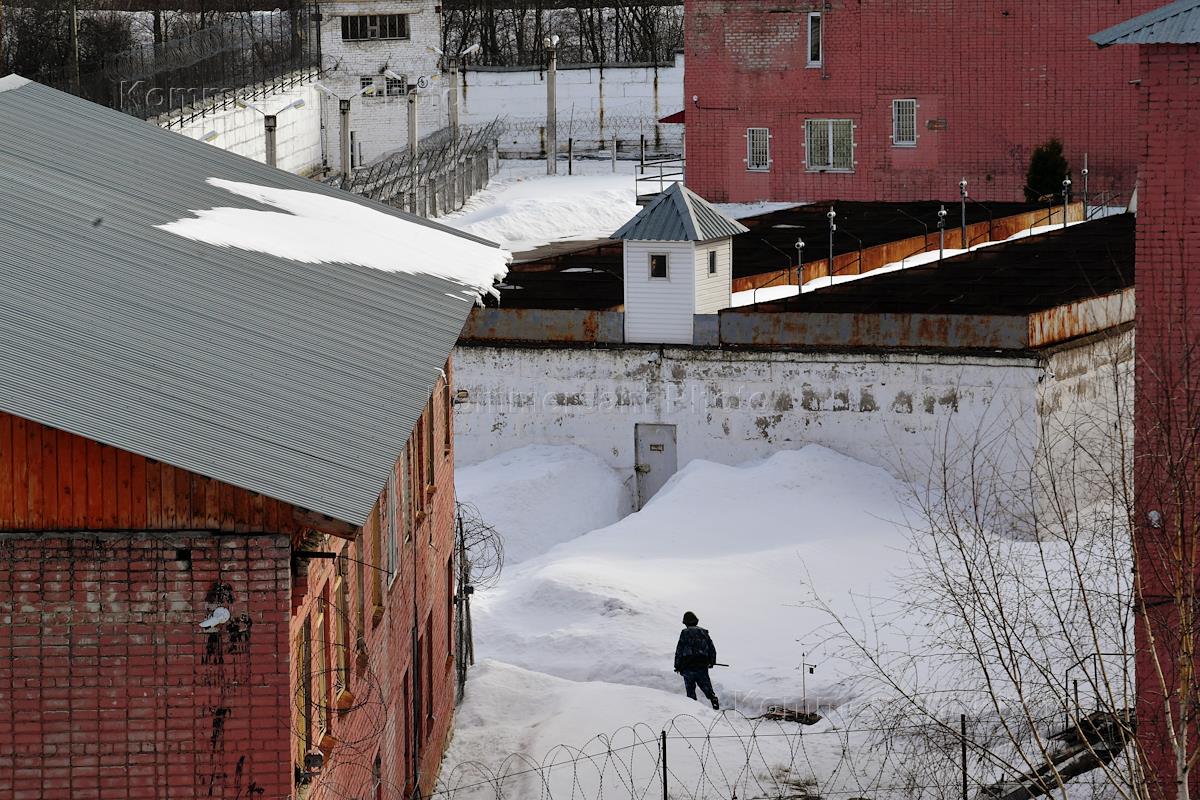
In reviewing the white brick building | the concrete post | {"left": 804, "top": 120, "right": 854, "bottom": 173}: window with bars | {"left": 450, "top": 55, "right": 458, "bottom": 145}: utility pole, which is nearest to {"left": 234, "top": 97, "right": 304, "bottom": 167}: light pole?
the white brick building

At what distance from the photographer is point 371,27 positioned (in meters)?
70.6

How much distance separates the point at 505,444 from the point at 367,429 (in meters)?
20.0

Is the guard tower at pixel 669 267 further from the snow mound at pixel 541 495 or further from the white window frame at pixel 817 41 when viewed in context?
the white window frame at pixel 817 41

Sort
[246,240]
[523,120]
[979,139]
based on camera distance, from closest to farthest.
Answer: [246,240] < [979,139] < [523,120]

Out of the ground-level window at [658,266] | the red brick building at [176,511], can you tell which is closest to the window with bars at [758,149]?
the ground-level window at [658,266]

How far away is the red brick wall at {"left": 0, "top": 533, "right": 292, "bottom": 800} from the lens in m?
11.6

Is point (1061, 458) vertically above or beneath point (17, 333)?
beneath

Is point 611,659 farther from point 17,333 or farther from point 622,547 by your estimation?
point 17,333

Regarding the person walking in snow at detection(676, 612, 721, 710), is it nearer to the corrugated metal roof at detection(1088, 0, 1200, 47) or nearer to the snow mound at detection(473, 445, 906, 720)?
the snow mound at detection(473, 445, 906, 720)

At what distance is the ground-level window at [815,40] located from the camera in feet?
173

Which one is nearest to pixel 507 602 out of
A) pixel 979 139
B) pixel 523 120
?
pixel 979 139

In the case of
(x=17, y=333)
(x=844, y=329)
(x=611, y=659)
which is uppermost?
(x=17, y=333)

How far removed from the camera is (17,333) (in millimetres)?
11695

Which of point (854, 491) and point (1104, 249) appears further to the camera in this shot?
point (1104, 249)
